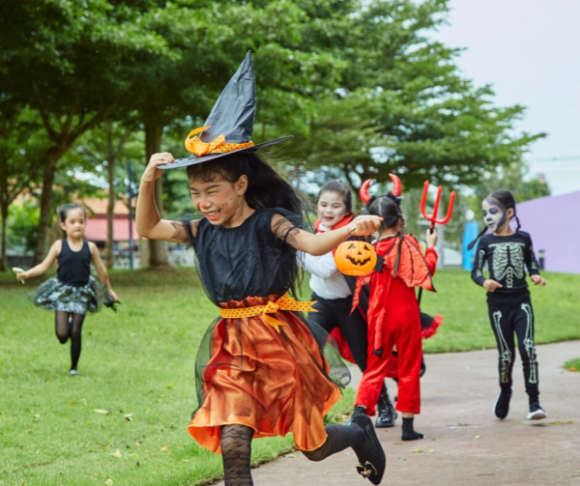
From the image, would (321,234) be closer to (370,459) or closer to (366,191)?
(370,459)

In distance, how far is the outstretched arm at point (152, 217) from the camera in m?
4.00

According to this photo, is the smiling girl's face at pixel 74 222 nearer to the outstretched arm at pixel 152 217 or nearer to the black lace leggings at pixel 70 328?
the black lace leggings at pixel 70 328

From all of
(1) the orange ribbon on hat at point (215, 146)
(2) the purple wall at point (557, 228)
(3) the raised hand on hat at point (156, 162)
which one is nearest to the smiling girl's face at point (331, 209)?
(1) the orange ribbon on hat at point (215, 146)

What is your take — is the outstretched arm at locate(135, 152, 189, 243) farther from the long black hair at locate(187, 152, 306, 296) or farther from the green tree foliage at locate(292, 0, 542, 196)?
the green tree foliage at locate(292, 0, 542, 196)

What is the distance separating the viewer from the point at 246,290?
402 cm

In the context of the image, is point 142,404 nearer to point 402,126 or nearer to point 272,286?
point 272,286

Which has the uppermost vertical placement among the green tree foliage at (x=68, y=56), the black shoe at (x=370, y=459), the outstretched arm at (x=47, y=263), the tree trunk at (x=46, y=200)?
the green tree foliage at (x=68, y=56)

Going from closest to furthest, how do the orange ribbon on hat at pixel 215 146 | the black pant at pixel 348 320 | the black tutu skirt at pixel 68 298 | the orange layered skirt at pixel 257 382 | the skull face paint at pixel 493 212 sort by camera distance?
Result: the orange layered skirt at pixel 257 382, the orange ribbon on hat at pixel 215 146, the black pant at pixel 348 320, the skull face paint at pixel 493 212, the black tutu skirt at pixel 68 298

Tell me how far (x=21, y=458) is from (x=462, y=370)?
589 centimetres

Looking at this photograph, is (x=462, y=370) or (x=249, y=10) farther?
(x=249, y=10)

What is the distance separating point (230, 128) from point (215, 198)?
1.12 ft

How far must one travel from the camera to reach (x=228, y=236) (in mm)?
4129

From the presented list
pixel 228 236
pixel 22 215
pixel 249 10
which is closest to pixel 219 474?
pixel 228 236

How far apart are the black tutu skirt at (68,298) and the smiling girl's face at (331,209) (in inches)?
135
